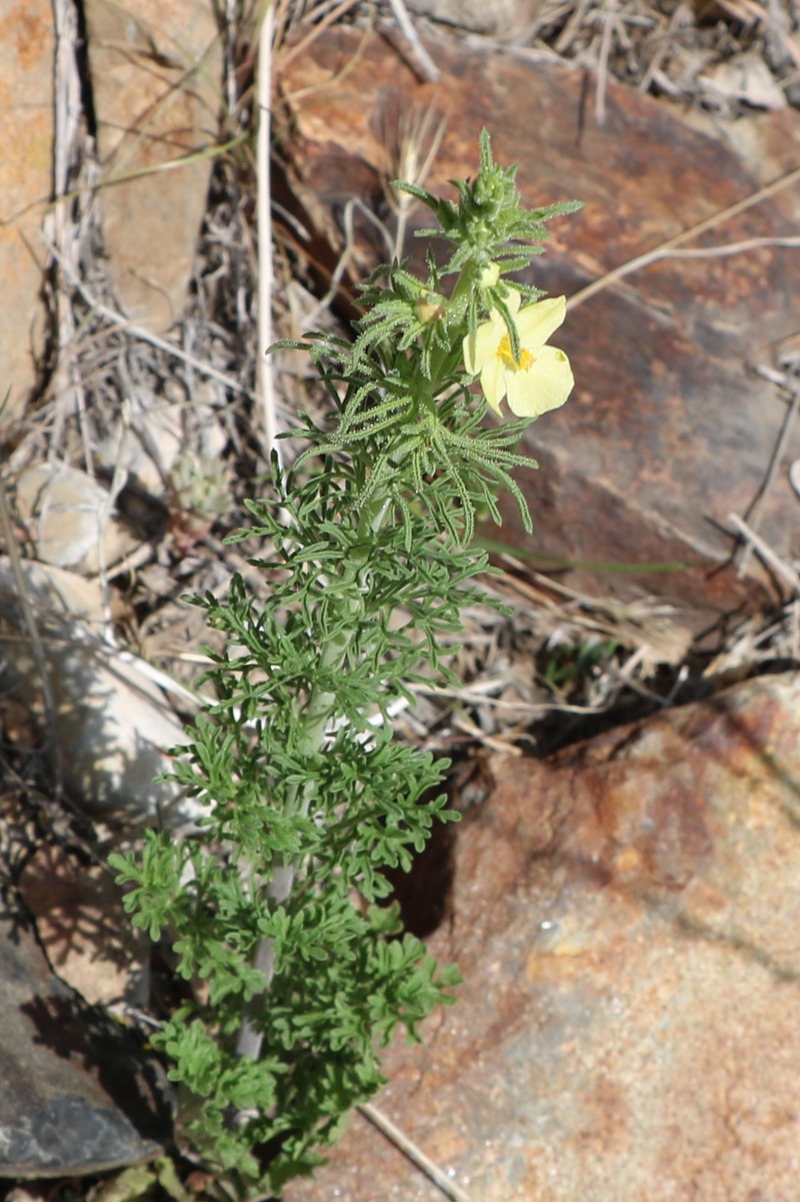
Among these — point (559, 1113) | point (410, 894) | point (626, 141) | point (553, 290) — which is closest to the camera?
point (559, 1113)

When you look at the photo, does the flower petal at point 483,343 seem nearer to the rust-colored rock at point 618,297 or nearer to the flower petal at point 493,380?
the flower petal at point 493,380

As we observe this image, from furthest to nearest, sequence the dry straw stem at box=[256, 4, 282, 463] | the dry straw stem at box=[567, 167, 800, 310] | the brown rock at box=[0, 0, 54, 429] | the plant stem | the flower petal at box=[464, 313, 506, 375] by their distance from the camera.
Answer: the dry straw stem at box=[567, 167, 800, 310] → the dry straw stem at box=[256, 4, 282, 463] → the brown rock at box=[0, 0, 54, 429] → the plant stem → the flower petal at box=[464, 313, 506, 375]

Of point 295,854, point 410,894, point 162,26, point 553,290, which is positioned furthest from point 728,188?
point 295,854

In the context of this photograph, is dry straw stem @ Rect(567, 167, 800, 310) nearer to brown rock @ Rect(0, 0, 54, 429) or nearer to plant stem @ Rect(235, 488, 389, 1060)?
brown rock @ Rect(0, 0, 54, 429)

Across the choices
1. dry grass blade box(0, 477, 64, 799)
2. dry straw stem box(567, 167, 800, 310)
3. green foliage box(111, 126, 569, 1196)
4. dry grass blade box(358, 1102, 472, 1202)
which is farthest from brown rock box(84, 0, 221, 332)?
dry grass blade box(358, 1102, 472, 1202)

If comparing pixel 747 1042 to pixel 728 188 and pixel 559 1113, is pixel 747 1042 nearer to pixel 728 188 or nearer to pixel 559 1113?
pixel 559 1113

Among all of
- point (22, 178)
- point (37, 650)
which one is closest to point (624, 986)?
point (37, 650)
